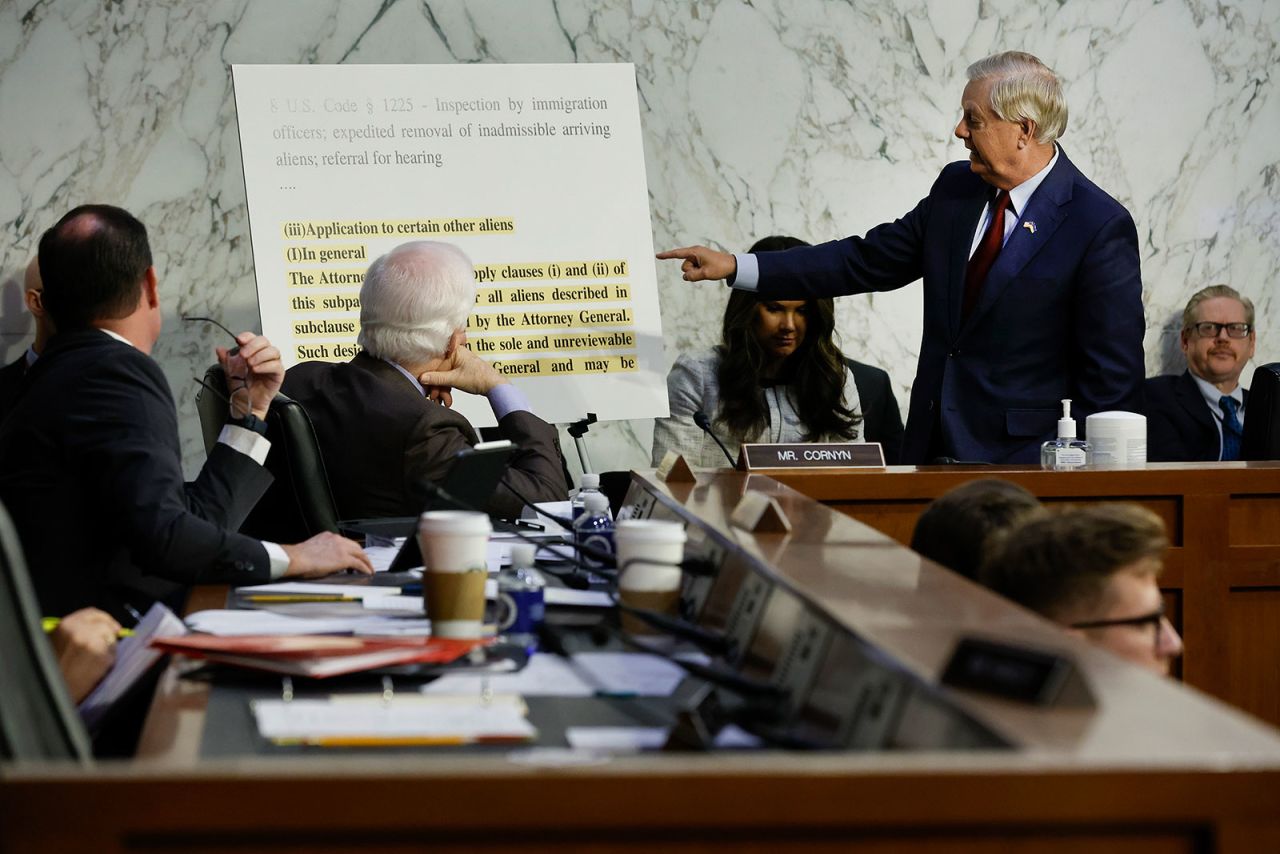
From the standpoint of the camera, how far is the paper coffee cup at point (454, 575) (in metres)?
1.91

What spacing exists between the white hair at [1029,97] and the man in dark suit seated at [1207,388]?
1.94 m

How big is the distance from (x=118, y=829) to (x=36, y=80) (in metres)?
5.09

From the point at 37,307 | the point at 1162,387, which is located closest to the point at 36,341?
the point at 37,307

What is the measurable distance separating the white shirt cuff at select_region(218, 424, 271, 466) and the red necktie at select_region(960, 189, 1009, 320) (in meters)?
2.02

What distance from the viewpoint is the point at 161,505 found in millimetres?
2488

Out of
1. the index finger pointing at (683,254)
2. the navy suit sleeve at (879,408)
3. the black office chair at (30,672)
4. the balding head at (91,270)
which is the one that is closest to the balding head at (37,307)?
the index finger pointing at (683,254)

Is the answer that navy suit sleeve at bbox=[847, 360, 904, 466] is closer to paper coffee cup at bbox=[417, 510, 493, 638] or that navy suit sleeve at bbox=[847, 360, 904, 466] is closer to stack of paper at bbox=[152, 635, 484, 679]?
paper coffee cup at bbox=[417, 510, 493, 638]

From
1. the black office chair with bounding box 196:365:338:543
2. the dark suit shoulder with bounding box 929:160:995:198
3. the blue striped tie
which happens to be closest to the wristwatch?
the black office chair with bounding box 196:365:338:543

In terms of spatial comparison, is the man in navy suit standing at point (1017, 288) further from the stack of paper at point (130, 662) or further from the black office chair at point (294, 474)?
the stack of paper at point (130, 662)

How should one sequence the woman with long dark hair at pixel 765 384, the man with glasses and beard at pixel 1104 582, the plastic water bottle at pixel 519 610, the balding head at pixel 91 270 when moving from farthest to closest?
the woman with long dark hair at pixel 765 384 → the balding head at pixel 91 270 → the plastic water bottle at pixel 519 610 → the man with glasses and beard at pixel 1104 582

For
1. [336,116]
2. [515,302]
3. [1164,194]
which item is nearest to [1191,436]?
[1164,194]

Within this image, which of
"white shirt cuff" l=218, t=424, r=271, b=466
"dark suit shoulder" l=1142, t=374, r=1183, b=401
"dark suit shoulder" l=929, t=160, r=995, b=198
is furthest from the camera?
"dark suit shoulder" l=1142, t=374, r=1183, b=401

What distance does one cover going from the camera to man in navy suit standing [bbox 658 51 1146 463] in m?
4.08

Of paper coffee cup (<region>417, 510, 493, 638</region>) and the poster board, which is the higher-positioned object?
the poster board
